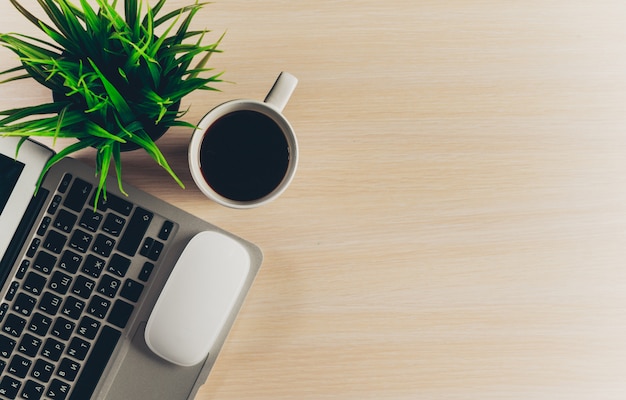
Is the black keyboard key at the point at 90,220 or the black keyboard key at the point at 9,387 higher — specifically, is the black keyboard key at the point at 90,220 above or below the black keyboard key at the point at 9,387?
above

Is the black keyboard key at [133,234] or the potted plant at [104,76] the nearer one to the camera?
the potted plant at [104,76]

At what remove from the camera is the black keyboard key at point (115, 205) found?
0.58 metres

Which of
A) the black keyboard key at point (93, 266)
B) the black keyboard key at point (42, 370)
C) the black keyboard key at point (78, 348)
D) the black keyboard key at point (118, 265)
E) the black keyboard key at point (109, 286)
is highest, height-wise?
the black keyboard key at point (118, 265)

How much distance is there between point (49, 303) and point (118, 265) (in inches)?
3.0

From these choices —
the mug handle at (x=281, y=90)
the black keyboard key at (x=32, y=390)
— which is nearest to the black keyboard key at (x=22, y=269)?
the black keyboard key at (x=32, y=390)

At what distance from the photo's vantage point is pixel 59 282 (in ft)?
1.89

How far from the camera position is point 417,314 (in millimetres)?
640

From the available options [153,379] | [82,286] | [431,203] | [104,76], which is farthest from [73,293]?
[431,203]

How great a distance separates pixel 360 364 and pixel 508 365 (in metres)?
0.16

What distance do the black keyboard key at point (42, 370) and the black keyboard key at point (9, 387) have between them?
19 mm

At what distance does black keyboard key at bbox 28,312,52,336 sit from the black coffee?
0.68 ft

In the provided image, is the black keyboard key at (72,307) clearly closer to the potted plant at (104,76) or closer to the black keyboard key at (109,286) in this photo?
the black keyboard key at (109,286)

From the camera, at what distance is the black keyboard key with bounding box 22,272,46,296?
57 centimetres

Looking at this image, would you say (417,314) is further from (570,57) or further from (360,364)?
(570,57)
